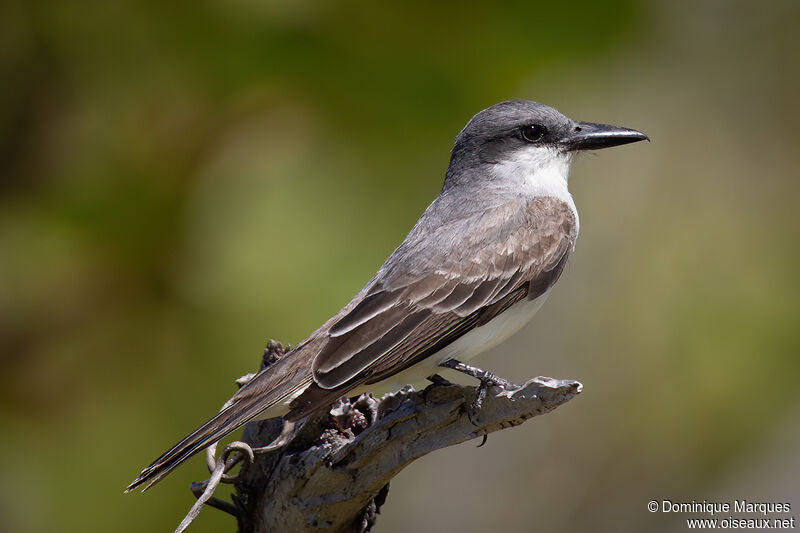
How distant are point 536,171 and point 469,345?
1160 mm

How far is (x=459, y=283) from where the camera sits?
3.78 metres

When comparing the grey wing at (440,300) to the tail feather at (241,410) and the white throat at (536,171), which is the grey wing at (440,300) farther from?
the white throat at (536,171)

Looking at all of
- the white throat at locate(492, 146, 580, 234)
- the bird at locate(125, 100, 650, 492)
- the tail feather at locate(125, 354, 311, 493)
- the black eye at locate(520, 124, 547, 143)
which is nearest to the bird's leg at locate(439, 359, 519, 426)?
the bird at locate(125, 100, 650, 492)

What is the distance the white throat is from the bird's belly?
673 millimetres

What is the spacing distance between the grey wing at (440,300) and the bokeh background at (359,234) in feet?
3.11

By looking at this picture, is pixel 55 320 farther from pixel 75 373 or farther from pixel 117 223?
pixel 117 223

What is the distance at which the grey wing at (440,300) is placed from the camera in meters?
3.46

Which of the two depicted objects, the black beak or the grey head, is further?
the grey head

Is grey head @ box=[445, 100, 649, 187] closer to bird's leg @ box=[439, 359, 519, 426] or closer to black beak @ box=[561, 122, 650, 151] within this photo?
black beak @ box=[561, 122, 650, 151]

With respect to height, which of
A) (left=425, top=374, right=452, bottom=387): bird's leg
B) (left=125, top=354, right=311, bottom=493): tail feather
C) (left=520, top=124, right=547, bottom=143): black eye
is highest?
(left=520, top=124, right=547, bottom=143): black eye

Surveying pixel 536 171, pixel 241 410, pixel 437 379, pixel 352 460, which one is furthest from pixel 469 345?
pixel 536 171

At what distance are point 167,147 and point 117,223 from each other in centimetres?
53

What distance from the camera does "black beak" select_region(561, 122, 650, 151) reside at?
4387mm

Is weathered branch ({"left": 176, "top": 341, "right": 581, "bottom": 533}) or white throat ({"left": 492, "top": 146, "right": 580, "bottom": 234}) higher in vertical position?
white throat ({"left": 492, "top": 146, "right": 580, "bottom": 234})
